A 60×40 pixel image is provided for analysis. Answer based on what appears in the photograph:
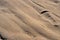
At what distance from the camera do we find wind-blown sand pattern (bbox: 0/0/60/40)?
5.07ft

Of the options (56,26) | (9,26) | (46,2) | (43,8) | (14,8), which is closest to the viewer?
(9,26)

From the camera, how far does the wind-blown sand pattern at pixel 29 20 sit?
60.8 inches

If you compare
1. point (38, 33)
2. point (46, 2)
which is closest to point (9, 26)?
point (38, 33)

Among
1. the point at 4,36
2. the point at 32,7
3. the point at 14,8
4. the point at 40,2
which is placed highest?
the point at 40,2

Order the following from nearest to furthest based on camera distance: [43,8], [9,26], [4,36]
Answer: [4,36], [9,26], [43,8]

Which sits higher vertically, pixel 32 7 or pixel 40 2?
pixel 40 2

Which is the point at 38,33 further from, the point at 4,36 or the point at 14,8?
the point at 14,8

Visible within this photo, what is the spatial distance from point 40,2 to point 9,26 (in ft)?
2.17

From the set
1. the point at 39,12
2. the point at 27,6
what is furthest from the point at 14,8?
the point at 39,12

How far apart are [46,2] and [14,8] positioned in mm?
492

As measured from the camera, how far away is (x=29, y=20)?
5.62ft

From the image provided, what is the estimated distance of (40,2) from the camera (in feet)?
6.81

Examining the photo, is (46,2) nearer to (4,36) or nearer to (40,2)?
(40,2)

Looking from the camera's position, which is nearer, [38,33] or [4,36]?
[4,36]
